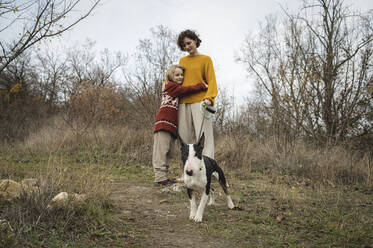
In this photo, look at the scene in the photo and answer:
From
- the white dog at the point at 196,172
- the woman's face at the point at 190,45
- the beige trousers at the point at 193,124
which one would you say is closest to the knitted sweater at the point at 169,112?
the beige trousers at the point at 193,124

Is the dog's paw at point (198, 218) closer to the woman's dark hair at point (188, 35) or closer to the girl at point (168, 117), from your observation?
the girl at point (168, 117)

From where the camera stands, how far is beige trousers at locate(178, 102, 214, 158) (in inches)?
163

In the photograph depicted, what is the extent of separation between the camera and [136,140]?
8438 millimetres

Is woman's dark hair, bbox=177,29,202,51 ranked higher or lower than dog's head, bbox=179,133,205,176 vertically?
higher

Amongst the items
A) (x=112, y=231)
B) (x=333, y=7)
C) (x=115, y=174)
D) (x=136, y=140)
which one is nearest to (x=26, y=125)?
(x=136, y=140)

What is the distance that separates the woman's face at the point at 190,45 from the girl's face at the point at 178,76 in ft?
1.23

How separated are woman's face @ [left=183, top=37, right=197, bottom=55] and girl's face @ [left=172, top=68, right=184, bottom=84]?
14.8 inches

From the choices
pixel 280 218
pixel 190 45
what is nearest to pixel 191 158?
pixel 280 218

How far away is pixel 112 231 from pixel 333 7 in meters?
10.1

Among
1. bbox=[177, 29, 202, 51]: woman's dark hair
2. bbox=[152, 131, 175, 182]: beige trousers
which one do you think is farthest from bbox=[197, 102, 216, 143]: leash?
bbox=[177, 29, 202, 51]: woman's dark hair

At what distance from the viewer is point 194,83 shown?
4.23m

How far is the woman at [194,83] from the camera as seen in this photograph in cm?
414

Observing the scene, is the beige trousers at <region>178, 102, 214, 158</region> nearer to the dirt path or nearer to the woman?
the woman

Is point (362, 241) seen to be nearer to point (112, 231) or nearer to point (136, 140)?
point (112, 231)
